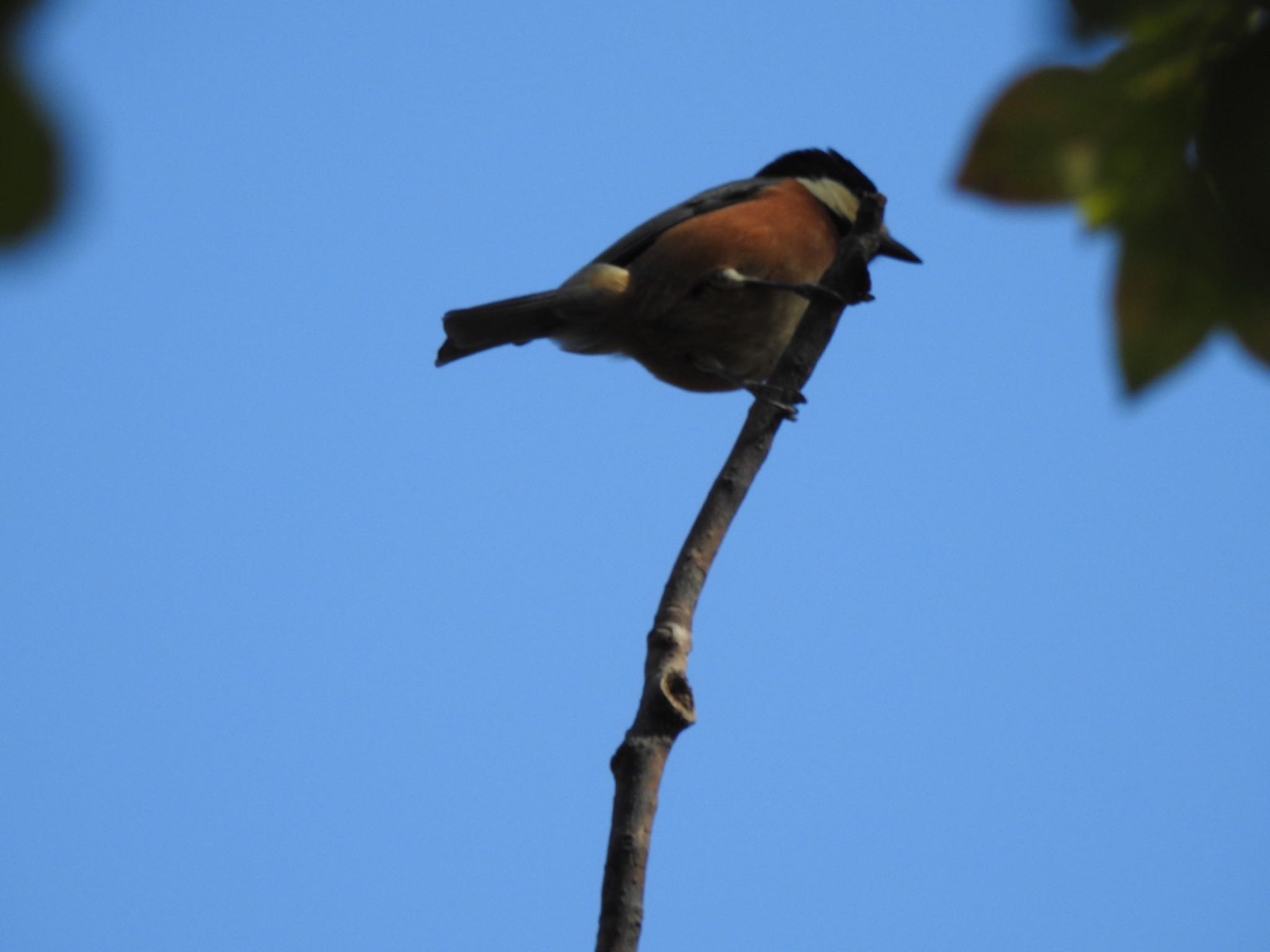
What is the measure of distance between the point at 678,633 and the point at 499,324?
3.40 m

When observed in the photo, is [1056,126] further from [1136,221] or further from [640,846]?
[640,846]

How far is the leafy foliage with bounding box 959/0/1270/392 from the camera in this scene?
0.93 metres

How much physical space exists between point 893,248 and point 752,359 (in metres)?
1.19

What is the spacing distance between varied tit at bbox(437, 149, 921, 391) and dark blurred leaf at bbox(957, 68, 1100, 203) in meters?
4.08

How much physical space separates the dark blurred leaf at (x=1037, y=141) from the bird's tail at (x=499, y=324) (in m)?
4.60

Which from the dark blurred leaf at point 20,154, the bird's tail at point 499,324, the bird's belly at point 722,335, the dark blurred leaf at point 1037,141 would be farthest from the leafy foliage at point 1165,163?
the bird's tail at point 499,324

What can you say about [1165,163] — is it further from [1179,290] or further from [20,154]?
[20,154]

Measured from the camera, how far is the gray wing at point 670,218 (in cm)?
577

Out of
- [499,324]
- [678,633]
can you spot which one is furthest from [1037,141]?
[499,324]

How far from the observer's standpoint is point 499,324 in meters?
5.58

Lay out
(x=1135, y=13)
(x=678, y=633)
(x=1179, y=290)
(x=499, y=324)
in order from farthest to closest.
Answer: (x=499, y=324) → (x=678, y=633) → (x=1179, y=290) → (x=1135, y=13)

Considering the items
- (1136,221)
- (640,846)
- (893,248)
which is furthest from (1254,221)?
(893,248)

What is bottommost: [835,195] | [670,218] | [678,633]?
[678,633]

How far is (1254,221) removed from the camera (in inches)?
37.0
